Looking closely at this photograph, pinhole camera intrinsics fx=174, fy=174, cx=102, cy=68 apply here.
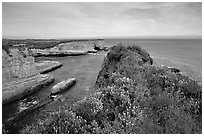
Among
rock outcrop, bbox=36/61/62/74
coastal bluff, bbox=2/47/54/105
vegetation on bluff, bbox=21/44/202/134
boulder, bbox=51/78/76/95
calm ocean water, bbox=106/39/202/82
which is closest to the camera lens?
vegetation on bluff, bbox=21/44/202/134

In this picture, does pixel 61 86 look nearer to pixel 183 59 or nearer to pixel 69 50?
pixel 183 59

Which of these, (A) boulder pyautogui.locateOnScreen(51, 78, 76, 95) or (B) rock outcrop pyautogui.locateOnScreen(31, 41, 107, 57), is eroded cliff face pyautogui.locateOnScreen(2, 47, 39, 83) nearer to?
(A) boulder pyautogui.locateOnScreen(51, 78, 76, 95)

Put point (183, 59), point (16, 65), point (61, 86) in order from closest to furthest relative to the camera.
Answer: point (16, 65), point (61, 86), point (183, 59)

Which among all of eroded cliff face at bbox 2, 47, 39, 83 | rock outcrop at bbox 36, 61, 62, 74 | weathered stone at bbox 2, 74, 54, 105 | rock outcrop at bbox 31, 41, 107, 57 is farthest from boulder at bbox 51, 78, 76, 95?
rock outcrop at bbox 31, 41, 107, 57

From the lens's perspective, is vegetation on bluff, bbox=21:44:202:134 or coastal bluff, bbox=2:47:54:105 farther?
coastal bluff, bbox=2:47:54:105

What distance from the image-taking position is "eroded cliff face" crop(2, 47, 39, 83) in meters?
16.9

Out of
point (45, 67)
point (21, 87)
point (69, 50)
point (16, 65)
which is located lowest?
point (21, 87)

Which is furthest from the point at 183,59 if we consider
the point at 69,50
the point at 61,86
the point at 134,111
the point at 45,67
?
the point at 134,111

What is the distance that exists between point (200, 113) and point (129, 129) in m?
2.65

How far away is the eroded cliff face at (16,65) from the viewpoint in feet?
55.5

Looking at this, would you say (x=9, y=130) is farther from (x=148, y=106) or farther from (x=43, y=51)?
(x=43, y=51)

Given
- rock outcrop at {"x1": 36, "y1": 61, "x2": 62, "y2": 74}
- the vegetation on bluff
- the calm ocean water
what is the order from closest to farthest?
the vegetation on bluff, the calm ocean water, rock outcrop at {"x1": 36, "y1": 61, "x2": 62, "y2": 74}

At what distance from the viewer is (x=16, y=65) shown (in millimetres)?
18141

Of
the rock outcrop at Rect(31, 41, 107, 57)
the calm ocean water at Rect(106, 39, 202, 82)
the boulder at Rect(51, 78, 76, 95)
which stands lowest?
the boulder at Rect(51, 78, 76, 95)
